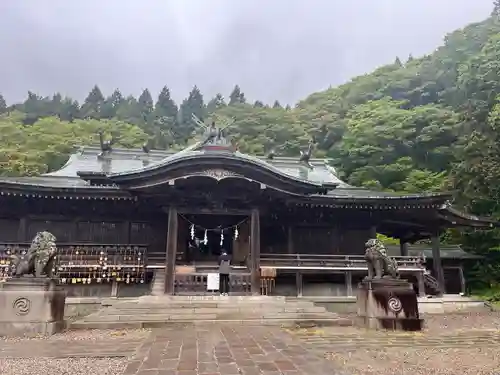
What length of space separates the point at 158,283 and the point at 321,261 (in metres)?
6.62

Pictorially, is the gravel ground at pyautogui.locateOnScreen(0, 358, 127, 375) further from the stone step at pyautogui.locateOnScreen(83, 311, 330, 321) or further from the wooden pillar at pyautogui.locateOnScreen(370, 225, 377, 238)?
the wooden pillar at pyautogui.locateOnScreen(370, 225, 377, 238)

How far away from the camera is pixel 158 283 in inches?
565

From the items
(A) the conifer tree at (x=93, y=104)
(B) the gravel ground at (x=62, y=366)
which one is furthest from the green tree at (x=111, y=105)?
(B) the gravel ground at (x=62, y=366)

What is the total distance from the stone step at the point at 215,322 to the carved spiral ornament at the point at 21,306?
130 cm

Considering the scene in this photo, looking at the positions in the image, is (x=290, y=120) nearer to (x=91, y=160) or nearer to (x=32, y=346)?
(x=91, y=160)

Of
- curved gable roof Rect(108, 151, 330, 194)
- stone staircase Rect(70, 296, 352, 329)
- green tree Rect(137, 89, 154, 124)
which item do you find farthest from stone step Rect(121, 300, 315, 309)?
green tree Rect(137, 89, 154, 124)

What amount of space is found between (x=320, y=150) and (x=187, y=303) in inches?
1504

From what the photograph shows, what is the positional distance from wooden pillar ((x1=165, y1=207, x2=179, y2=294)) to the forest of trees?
17.9 m

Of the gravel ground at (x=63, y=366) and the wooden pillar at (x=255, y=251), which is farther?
the wooden pillar at (x=255, y=251)

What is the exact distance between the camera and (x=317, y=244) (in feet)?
58.3

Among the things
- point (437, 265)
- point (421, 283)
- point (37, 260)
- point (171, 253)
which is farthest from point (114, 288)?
point (437, 265)

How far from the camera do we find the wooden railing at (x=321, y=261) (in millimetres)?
15742

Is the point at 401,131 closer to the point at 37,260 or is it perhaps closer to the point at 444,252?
the point at 444,252

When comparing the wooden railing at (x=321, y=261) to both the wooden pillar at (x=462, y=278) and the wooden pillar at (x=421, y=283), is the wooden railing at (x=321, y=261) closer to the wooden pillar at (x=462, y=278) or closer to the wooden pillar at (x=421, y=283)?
the wooden pillar at (x=421, y=283)
